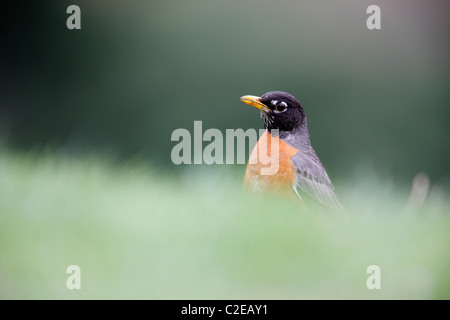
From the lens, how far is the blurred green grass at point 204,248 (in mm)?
2148


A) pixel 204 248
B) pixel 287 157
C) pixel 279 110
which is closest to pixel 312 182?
pixel 287 157

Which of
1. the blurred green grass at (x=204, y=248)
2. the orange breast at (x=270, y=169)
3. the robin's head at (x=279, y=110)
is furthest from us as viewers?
the robin's head at (x=279, y=110)

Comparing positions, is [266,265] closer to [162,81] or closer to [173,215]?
[173,215]

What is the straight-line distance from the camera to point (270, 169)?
12.8ft

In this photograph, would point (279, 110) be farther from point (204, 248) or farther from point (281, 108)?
point (204, 248)

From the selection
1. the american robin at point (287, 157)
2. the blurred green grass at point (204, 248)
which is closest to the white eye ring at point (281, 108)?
the american robin at point (287, 157)

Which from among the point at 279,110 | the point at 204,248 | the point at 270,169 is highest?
the point at 279,110

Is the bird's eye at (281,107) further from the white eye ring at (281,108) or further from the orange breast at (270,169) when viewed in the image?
the orange breast at (270,169)

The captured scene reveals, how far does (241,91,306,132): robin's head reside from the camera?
4.46 meters

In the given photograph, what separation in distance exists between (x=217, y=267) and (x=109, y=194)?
967 millimetres

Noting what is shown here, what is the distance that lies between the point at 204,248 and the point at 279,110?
Result: 7.93 ft

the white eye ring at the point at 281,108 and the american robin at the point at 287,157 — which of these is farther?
the white eye ring at the point at 281,108

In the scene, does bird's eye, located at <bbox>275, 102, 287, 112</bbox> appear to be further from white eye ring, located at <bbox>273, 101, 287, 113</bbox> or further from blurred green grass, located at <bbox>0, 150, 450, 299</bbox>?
blurred green grass, located at <bbox>0, 150, 450, 299</bbox>

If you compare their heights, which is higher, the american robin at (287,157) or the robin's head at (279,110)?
the robin's head at (279,110)
